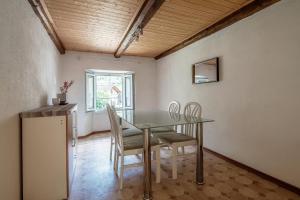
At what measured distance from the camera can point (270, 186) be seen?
6.72 feet

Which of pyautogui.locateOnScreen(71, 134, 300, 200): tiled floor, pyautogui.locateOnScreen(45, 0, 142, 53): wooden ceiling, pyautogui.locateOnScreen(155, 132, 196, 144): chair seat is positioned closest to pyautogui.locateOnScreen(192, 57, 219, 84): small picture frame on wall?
pyautogui.locateOnScreen(155, 132, 196, 144): chair seat

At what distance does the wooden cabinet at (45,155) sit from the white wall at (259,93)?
2.41 meters

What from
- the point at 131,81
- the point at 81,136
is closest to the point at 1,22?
the point at 81,136

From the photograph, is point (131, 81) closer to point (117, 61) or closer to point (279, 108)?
point (117, 61)

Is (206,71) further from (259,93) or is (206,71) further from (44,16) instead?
(44,16)

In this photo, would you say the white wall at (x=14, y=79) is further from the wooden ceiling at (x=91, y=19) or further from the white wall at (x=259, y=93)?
the white wall at (x=259, y=93)

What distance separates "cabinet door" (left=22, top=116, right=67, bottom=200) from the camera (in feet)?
5.65

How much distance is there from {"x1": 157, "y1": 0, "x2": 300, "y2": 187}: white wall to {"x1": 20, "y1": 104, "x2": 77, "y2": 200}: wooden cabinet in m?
2.41

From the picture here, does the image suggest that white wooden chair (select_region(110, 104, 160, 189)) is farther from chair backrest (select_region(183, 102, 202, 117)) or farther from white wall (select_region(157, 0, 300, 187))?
white wall (select_region(157, 0, 300, 187))

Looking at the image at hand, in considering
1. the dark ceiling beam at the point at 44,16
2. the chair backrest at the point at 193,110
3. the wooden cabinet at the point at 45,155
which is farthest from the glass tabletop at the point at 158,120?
the dark ceiling beam at the point at 44,16

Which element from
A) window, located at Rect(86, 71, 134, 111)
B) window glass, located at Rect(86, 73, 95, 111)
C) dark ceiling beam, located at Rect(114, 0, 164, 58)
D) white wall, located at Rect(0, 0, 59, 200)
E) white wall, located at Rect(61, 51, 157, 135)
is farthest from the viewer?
window, located at Rect(86, 71, 134, 111)

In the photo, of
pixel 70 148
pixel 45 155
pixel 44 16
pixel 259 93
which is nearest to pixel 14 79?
pixel 45 155

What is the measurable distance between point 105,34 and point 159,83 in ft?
8.00

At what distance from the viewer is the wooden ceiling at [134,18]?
88.2 inches
